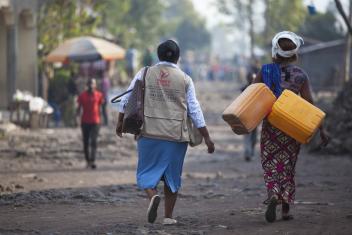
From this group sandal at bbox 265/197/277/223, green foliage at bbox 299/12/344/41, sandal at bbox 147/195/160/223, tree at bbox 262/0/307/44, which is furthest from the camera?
green foliage at bbox 299/12/344/41

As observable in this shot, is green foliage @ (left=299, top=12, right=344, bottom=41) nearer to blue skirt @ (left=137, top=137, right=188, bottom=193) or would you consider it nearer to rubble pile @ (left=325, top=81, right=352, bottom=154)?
rubble pile @ (left=325, top=81, right=352, bottom=154)

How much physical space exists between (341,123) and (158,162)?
977 cm

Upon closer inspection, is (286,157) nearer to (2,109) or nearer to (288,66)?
(288,66)

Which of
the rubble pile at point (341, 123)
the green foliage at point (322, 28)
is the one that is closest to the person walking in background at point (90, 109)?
the rubble pile at point (341, 123)

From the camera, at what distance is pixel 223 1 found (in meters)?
53.0

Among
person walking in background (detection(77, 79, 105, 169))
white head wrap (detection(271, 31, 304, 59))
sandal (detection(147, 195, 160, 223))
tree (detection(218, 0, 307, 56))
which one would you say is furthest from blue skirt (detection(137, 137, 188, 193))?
tree (detection(218, 0, 307, 56))

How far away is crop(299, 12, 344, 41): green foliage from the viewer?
162ft

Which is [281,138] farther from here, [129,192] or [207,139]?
[129,192]

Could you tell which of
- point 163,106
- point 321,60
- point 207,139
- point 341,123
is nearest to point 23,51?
point 341,123

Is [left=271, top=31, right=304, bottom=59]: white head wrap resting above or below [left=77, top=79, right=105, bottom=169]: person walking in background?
above

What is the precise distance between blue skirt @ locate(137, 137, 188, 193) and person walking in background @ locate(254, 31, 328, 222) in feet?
2.84

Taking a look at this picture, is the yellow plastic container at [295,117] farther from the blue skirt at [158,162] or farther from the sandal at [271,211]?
the blue skirt at [158,162]

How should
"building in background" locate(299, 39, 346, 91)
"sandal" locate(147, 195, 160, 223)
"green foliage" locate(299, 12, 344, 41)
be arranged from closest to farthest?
"sandal" locate(147, 195, 160, 223), "building in background" locate(299, 39, 346, 91), "green foliage" locate(299, 12, 344, 41)

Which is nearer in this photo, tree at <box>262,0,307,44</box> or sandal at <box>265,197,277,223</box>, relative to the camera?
sandal at <box>265,197,277,223</box>
